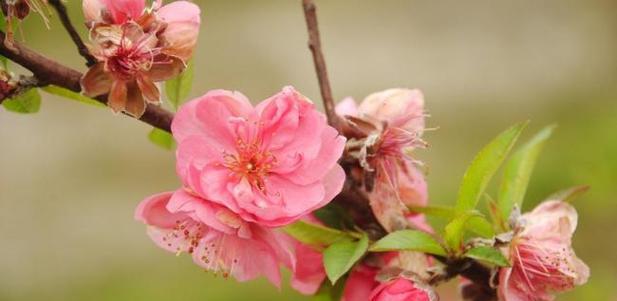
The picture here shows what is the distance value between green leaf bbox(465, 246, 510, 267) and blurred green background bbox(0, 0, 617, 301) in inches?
79.8

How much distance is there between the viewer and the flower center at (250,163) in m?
0.71

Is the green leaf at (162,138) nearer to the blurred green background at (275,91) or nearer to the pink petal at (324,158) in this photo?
the pink petal at (324,158)

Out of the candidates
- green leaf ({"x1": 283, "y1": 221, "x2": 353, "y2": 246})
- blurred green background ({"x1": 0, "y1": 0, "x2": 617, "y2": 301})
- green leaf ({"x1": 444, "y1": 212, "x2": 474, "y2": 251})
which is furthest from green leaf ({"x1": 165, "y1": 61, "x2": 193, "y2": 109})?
blurred green background ({"x1": 0, "y1": 0, "x2": 617, "y2": 301})

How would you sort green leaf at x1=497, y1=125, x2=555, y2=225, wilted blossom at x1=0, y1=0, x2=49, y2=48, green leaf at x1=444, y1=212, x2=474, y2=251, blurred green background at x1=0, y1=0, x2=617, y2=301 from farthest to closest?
blurred green background at x1=0, y1=0, x2=617, y2=301
green leaf at x1=497, y1=125, x2=555, y2=225
green leaf at x1=444, y1=212, x2=474, y2=251
wilted blossom at x1=0, y1=0, x2=49, y2=48

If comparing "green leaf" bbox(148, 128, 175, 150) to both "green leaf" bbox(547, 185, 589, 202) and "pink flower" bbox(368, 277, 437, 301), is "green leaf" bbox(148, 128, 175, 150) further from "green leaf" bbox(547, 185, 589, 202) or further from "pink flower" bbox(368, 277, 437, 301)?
"green leaf" bbox(547, 185, 589, 202)

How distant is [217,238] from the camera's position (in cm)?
71

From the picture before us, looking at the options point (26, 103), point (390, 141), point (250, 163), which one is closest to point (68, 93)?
point (26, 103)

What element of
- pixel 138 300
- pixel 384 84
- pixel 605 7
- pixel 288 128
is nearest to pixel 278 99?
pixel 288 128

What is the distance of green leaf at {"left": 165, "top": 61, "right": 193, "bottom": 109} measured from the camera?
765 millimetres

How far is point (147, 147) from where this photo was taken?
4.02 metres

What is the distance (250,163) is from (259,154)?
0.01 metres

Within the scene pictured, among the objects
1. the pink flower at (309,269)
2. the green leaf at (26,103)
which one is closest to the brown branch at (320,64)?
the pink flower at (309,269)

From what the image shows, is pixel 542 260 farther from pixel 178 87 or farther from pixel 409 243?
pixel 178 87

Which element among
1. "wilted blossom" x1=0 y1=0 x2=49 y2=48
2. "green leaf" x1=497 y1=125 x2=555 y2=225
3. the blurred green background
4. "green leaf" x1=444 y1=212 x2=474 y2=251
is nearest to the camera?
"wilted blossom" x1=0 y1=0 x2=49 y2=48
